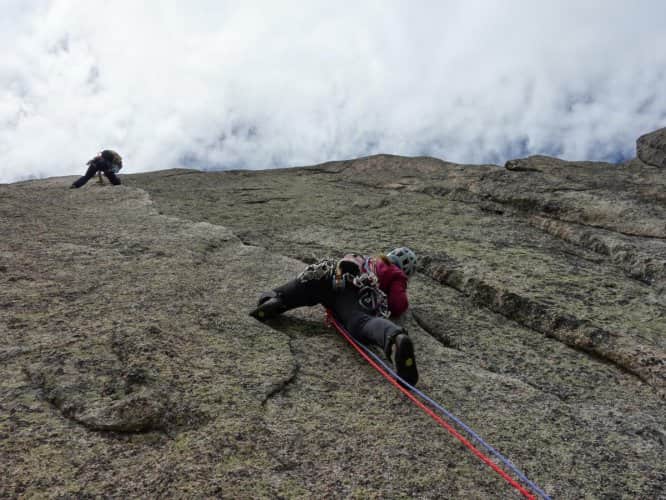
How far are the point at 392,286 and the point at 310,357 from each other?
4.60 ft

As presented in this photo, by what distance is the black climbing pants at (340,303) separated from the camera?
4.51m

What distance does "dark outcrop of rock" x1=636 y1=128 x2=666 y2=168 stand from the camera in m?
13.0

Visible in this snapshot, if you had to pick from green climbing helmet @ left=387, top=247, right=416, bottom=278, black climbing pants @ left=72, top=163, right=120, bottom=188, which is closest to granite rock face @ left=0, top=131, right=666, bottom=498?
green climbing helmet @ left=387, top=247, right=416, bottom=278

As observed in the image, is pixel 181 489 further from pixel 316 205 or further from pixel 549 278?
pixel 316 205

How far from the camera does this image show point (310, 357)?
4.58 meters

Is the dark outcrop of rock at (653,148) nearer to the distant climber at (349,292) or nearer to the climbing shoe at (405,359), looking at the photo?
the distant climber at (349,292)

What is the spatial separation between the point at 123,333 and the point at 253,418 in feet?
4.94

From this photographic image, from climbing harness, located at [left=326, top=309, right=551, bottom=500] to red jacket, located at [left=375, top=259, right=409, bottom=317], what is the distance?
2.25 ft

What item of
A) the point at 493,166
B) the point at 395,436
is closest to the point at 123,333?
the point at 395,436

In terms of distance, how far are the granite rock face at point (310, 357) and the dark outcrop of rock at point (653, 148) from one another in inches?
177

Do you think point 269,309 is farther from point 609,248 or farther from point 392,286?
point 609,248

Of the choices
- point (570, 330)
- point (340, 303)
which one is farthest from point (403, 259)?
point (570, 330)

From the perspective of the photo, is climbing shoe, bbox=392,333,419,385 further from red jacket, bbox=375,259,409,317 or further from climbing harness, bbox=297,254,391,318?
red jacket, bbox=375,259,409,317

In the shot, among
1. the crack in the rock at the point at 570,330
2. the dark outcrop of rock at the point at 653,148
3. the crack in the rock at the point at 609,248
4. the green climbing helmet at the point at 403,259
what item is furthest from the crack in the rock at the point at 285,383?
the dark outcrop of rock at the point at 653,148
